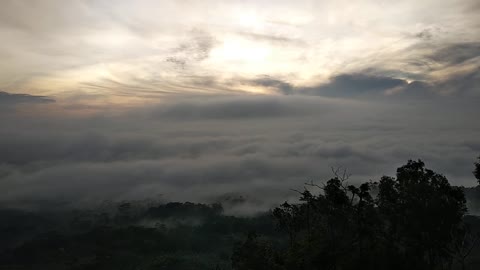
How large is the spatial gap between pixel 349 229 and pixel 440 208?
16.6 m

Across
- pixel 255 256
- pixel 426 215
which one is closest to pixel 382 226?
pixel 426 215

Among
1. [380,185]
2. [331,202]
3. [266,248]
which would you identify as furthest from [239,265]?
[380,185]

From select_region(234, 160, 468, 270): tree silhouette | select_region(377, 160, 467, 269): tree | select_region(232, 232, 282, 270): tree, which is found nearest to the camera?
select_region(234, 160, 468, 270): tree silhouette

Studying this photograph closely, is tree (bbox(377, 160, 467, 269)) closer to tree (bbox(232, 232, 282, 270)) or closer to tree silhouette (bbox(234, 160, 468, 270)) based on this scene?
tree silhouette (bbox(234, 160, 468, 270))

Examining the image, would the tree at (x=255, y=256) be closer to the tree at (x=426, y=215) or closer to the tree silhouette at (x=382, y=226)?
the tree silhouette at (x=382, y=226)

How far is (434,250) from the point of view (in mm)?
68812

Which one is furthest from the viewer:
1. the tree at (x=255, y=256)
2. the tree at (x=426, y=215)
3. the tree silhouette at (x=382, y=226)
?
the tree at (x=255, y=256)

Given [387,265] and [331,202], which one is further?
[331,202]

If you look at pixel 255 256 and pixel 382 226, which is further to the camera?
pixel 255 256

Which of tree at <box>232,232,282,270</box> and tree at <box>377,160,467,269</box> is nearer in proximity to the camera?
tree at <box>377,160,467,269</box>

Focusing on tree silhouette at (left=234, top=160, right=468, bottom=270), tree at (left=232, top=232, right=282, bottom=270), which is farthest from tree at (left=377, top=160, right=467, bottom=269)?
tree at (left=232, top=232, right=282, bottom=270)

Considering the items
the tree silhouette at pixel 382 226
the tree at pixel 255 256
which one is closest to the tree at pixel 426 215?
the tree silhouette at pixel 382 226

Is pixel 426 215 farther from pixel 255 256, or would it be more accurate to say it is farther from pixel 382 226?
pixel 255 256

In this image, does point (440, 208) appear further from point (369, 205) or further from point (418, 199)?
point (369, 205)
